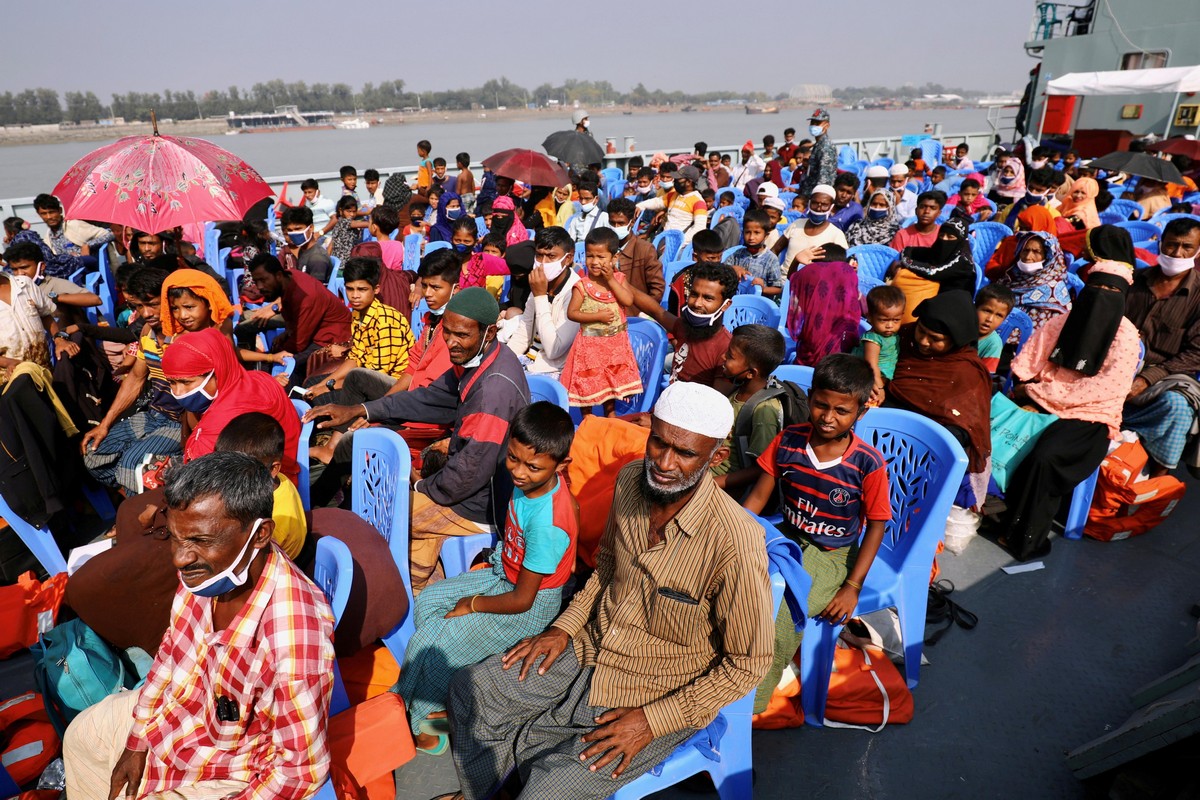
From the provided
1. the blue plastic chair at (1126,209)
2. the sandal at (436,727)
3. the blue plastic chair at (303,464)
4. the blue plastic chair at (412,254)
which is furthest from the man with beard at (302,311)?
the blue plastic chair at (1126,209)

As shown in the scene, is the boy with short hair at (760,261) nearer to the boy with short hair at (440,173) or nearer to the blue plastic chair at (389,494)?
the blue plastic chair at (389,494)

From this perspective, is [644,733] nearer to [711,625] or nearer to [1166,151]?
[711,625]

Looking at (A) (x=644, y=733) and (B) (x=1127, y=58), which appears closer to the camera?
(A) (x=644, y=733)

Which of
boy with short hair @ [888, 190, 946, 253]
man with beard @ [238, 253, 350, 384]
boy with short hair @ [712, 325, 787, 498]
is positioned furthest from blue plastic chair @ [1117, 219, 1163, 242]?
man with beard @ [238, 253, 350, 384]

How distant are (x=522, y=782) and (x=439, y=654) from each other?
58cm

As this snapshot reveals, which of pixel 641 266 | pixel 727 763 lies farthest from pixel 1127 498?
pixel 641 266

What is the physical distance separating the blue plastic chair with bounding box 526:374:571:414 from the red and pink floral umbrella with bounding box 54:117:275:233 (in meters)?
2.32

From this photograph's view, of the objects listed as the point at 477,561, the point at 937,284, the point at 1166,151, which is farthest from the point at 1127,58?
the point at 477,561

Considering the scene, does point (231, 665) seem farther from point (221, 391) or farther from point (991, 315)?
point (991, 315)

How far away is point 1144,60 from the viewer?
17406mm

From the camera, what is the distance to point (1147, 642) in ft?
9.91

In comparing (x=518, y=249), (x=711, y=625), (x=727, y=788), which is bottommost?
(x=727, y=788)

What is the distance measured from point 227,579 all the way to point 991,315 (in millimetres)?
3971

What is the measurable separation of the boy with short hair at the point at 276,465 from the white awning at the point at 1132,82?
17.3 m
